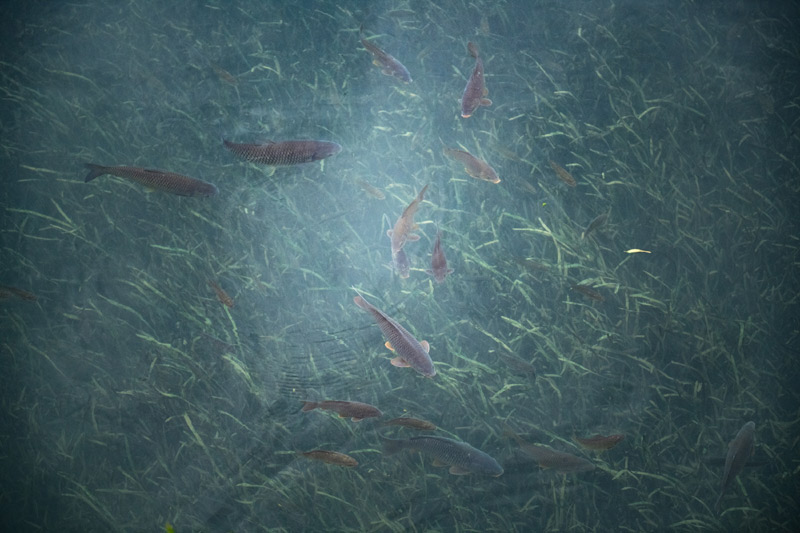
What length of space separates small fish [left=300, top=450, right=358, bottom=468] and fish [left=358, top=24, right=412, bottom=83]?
1.43m

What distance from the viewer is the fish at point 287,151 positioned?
6.48 ft

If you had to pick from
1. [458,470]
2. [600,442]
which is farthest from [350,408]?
[600,442]

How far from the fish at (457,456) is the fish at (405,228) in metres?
0.72

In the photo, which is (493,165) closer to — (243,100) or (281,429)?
(243,100)

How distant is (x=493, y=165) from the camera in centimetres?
221

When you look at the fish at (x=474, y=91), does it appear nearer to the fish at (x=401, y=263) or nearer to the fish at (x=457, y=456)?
the fish at (x=401, y=263)

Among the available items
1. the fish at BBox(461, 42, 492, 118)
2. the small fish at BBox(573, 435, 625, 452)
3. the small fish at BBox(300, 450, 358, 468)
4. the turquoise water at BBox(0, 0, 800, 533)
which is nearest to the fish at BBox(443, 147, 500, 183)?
the turquoise water at BBox(0, 0, 800, 533)

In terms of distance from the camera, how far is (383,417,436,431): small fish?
2.14 m

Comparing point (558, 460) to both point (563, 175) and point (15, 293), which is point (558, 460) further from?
point (15, 293)

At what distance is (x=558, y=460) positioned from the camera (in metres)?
2.15

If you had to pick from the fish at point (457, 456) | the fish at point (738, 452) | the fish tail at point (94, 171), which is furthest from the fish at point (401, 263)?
the fish at point (738, 452)

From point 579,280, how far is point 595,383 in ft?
1.33

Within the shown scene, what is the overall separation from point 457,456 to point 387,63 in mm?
1485

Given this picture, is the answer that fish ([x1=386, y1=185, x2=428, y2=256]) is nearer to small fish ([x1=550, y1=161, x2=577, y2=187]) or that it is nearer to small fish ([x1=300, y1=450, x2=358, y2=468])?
small fish ([x1=550, y1=161, x2=577, y2=187])
